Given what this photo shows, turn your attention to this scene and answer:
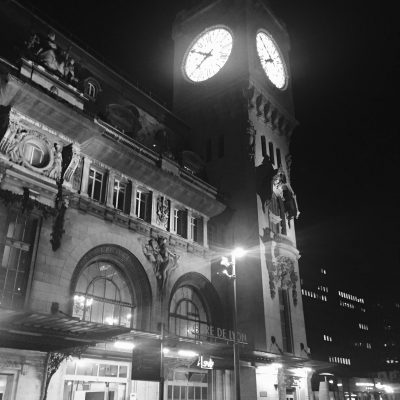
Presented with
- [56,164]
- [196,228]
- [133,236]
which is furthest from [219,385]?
[56,164]

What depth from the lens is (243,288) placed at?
114 ft

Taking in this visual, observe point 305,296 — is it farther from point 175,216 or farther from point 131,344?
point 131,344

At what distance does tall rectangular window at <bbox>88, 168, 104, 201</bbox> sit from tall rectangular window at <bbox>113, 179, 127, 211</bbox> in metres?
1.17

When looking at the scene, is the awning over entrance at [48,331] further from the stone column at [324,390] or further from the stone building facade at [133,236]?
the stone column at [324,390]

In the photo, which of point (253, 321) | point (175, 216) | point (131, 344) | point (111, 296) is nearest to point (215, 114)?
point (175, 216)

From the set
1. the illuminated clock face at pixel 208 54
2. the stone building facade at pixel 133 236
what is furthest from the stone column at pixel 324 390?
the illuminated clock face at pixel 208 54

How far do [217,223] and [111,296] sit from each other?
12707mm

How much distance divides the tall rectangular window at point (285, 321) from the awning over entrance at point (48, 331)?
18653mm

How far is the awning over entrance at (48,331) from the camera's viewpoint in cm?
1747

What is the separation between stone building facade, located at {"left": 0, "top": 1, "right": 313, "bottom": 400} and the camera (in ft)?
69.3

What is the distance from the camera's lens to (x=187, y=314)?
103ft

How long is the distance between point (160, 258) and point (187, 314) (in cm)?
535

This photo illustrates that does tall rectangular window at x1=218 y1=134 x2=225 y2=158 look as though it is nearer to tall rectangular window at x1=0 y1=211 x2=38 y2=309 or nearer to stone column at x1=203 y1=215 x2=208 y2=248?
stone column at x1=203 y1=215 x2=208 y2=248

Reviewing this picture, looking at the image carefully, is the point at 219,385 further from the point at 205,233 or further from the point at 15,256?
the point at 15,256
